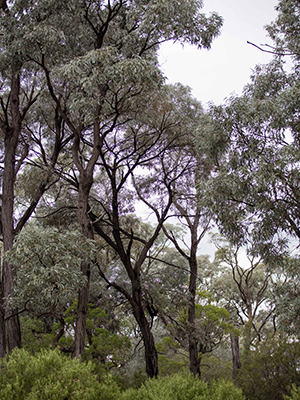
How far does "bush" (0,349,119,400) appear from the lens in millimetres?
3994

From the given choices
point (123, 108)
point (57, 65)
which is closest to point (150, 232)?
point (123, 108)

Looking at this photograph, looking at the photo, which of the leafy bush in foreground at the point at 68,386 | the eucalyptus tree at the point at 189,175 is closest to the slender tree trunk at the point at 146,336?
the eucalyptus tree at the point at 189,175

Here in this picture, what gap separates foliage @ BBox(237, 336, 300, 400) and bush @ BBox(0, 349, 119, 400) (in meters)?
3.55

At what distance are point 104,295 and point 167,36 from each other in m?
6.76

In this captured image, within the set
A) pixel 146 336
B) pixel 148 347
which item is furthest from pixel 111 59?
pixel 148 347

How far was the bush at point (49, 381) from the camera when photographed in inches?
157

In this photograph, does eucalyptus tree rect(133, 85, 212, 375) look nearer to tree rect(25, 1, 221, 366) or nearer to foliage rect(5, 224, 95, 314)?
tree rect(25, 1, 221, 366)

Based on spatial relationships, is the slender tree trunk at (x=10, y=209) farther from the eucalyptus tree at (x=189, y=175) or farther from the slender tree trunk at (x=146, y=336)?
the eucalyptus tree at (x=189, y=175)

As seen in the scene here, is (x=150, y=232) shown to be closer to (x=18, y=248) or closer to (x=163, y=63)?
(x=163, y=63)

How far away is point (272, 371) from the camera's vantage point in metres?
6.95

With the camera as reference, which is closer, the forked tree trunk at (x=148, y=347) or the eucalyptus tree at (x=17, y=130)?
the eucalyptus tree at (x=17, y=130)

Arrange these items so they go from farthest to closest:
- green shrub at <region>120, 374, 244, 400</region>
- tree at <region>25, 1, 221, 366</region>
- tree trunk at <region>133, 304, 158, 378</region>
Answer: tree trunk at <region>133, 304, 158, 378</region> < tree at <region>25, 1, 221, 366</region> < green shrub at <region>120, 374, 244, 400</region>

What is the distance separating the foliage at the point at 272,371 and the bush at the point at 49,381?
3552 millimetres

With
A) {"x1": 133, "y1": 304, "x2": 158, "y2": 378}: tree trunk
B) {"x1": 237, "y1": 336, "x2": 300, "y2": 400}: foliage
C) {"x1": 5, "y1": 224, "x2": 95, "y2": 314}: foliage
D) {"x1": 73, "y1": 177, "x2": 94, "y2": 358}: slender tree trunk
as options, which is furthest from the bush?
{"x1": 133, "y1": 304, "x2": 158, "y2": 378}: tree trunk
